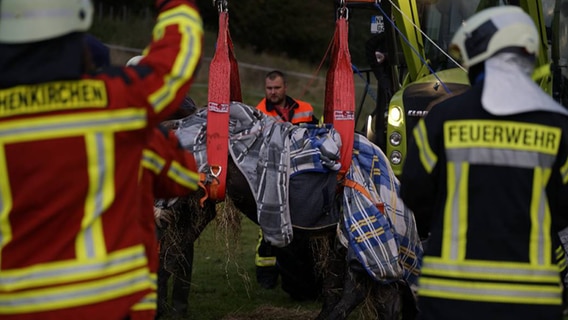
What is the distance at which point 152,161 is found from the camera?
411 cm

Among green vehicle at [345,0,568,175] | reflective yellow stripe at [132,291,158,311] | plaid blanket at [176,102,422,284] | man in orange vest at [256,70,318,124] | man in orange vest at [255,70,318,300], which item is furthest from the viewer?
man in orange vest at [256,70,318,124]

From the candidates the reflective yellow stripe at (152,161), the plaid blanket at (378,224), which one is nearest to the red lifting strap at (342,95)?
the plaid blanket at (378,224)

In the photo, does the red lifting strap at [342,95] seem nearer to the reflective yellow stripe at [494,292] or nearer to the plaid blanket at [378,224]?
the plaid blanket at [378,224]

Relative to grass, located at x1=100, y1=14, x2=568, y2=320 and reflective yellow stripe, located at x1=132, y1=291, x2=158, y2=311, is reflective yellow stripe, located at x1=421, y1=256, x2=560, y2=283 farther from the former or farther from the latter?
reflective yellow stripe, located at x1=132, y1=291, x2=158, y2=311

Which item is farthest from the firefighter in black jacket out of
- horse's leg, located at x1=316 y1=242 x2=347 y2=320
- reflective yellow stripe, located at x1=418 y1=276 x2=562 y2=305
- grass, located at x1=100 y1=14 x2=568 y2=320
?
horse's leg, located at x1=316 y1=242 x2=347 y2=320

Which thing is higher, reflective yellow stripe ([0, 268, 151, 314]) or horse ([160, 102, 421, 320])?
reflective yellow stripe ([0, 268, 151, 314])

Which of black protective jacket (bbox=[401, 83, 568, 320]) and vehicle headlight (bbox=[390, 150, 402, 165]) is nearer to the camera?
black protective jacket (bbox=[401, 83, 568, 320])

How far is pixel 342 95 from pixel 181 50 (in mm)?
3847

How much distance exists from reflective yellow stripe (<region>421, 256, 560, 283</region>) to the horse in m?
3.04

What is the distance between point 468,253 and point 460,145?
409 millimetres

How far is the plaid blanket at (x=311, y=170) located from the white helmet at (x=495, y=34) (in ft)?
9.99

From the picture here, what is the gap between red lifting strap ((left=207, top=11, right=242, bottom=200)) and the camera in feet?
24.3

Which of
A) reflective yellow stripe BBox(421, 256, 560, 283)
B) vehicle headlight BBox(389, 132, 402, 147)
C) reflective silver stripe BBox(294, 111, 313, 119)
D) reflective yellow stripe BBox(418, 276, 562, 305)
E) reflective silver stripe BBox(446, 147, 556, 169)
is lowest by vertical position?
vehicle headlight BBox(389, 132, 402, 147)

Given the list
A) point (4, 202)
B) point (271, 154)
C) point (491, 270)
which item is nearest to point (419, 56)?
point (271, 154)
